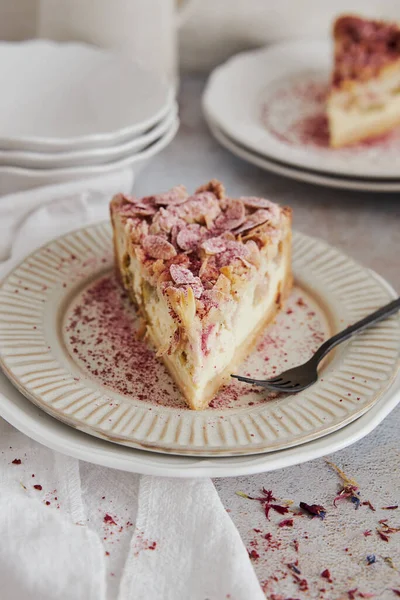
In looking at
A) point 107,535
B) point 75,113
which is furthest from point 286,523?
point 75,113

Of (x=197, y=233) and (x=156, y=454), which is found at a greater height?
(x=197, y=233)

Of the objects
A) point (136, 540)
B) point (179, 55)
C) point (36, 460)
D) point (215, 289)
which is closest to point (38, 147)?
point (215, 289)

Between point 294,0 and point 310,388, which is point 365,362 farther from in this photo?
point 294,0

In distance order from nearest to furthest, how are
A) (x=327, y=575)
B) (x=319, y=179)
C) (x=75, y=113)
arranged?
(x=327, y=575) → (x=319, y=179) → (x=75, y=113)

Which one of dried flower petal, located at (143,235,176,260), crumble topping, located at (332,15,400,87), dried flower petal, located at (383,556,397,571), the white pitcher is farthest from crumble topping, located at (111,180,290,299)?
crumble topping, located at (332,15,400,87)

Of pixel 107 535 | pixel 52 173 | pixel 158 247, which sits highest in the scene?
pixel 158 247

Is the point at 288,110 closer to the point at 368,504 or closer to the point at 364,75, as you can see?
the point at 364,75

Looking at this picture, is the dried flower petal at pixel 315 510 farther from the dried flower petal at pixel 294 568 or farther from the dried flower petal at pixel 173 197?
the dried flower petal at pixel 173 197
